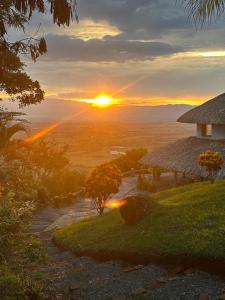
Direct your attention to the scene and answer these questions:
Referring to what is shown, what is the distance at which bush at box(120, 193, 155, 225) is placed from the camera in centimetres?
1636

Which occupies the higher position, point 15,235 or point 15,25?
point 15,25

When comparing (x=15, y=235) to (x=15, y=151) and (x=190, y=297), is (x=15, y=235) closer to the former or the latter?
(x=190, y=297)

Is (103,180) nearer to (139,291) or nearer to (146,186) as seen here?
(139,291)

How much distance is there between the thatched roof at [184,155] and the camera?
3000cm

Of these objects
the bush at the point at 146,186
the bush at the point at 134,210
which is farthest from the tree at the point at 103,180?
the bush at the point at 146,186

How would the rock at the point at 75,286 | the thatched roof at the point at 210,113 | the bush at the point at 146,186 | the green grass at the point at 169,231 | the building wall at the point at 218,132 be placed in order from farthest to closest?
1. the bush at the point at 146,186
2. the building wall at the point at 218,132
3. the thatched roof at the point at 210,113
4. the green grass at the point at 169,231
5. the rock at the point at 75,286

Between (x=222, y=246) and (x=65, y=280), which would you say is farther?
(x=65, y=280)

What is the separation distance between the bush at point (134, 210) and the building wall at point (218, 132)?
17.6 meters

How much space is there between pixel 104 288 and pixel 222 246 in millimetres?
3575

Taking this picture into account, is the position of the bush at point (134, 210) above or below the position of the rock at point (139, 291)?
above

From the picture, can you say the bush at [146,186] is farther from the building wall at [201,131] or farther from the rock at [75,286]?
the rock at [75,286]

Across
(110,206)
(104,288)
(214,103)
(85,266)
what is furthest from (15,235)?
(214,103)

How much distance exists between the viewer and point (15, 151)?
2881 centimetres

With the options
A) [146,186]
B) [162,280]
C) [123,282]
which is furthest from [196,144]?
[162,280]
